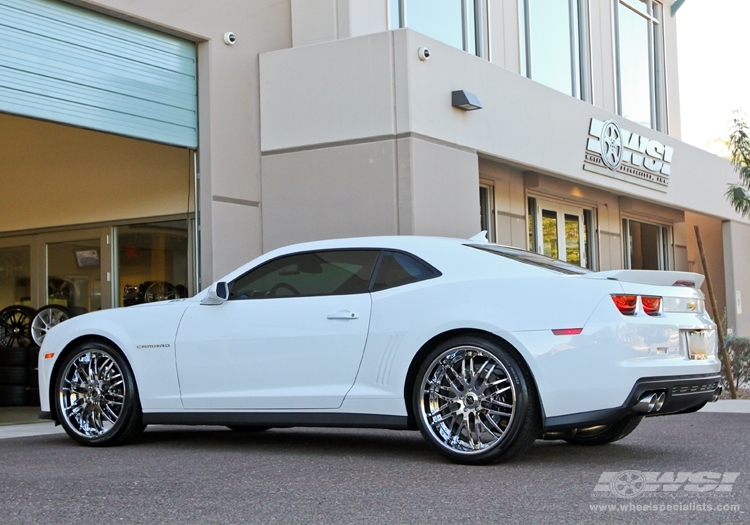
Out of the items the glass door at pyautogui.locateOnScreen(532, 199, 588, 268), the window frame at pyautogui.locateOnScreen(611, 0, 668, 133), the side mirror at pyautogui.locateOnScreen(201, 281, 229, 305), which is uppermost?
the window frame at pyautogui.locateOnScreen(611, 0, 668, 133)

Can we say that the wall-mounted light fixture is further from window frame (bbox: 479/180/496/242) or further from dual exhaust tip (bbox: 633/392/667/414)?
dual exhaust tip (bbox: 633/392/667/414)

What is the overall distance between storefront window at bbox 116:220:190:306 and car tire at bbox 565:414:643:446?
7730mm

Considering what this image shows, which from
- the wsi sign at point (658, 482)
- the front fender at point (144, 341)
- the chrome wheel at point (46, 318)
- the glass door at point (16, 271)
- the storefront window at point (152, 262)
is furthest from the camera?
the glass door at point (16, 271)

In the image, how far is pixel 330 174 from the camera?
39.0ft

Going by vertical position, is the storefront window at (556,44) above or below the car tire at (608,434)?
above

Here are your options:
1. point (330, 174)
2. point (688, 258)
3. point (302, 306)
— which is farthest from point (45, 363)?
point (688, 258)

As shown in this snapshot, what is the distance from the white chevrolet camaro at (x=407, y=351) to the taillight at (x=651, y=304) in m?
0.01

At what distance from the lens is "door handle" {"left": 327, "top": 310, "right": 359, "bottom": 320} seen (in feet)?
20.2

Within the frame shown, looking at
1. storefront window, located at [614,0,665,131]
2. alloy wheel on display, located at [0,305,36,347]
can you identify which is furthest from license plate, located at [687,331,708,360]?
storefront window, located at [614,0,665,131]

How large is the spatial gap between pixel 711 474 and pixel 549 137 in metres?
9.95

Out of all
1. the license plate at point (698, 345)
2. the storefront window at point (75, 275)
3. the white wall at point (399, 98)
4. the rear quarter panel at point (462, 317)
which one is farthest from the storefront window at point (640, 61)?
the rear quarter panel at point (462, 317)

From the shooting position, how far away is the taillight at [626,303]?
5.57m

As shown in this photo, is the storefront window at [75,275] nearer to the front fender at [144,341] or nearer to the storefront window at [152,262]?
the storefront window at [152,262]

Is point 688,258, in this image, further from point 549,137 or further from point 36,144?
point 36,144
